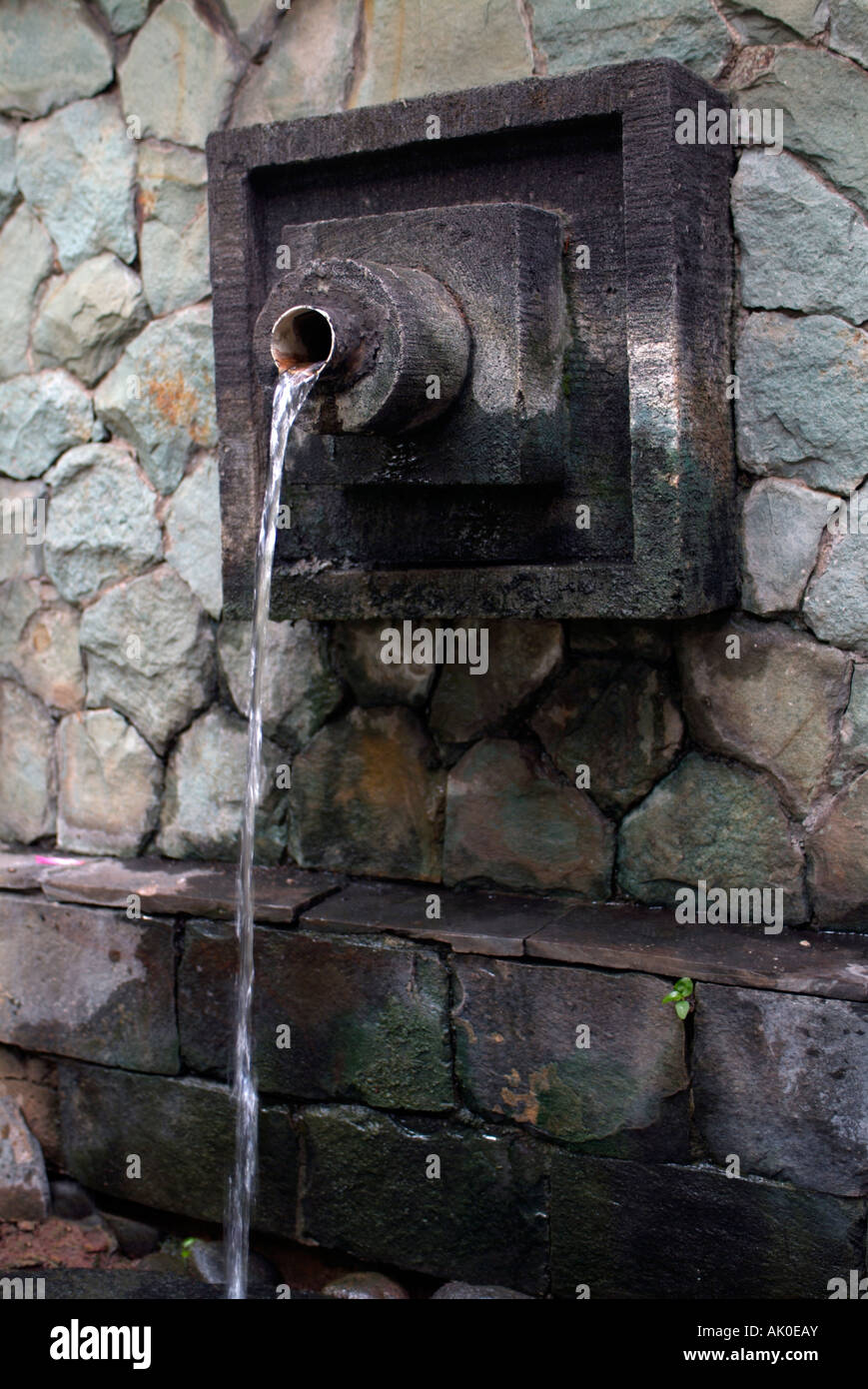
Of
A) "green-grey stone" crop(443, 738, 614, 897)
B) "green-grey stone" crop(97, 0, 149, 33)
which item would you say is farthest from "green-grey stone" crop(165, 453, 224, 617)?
"green-grey stone" crop(97, 0, 149, 33)

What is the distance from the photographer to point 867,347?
8.61 feet

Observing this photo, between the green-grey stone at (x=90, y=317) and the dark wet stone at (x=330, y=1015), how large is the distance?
1495 mm

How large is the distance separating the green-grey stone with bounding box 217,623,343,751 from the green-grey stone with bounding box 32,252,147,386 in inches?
33.0

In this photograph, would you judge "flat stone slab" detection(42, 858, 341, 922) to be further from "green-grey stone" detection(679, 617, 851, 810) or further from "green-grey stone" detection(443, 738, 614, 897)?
"green-grey stone" detection(679, 617, 851, 810)

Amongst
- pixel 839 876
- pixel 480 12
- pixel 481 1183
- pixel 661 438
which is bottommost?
pixel 481 1183

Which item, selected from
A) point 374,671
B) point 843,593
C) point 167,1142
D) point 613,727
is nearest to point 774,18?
point 843,593

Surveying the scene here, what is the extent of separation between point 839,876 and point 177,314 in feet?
6.74

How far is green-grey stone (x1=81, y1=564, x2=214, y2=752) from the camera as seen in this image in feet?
11.4

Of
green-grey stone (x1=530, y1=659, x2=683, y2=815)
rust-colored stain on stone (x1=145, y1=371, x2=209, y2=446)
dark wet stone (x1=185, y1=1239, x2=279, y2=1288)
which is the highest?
rust-colored stain on stone (x1=145, y1=371, x2=209, y2=446)

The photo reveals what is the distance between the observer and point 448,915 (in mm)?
2928

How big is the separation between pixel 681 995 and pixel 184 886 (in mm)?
1243

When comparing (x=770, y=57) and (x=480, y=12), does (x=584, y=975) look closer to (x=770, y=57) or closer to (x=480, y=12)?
(x=770, y=57)
